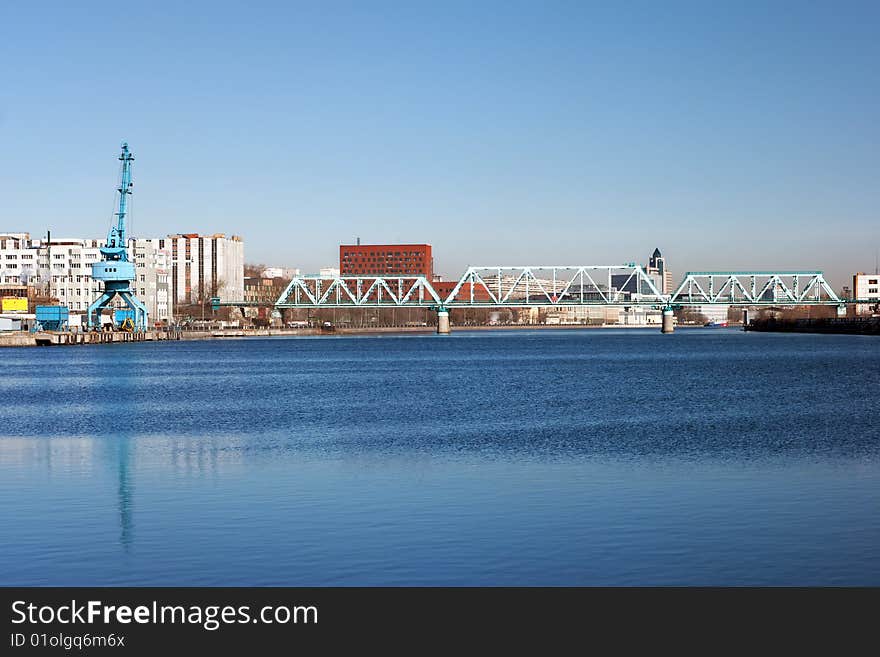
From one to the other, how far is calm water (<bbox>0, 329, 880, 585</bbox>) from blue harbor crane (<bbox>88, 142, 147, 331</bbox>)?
98.8 metres

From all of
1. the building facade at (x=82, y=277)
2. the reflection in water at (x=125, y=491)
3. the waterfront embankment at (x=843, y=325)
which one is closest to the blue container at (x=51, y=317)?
the building facade at (x=82, y=277)

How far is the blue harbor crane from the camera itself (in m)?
139

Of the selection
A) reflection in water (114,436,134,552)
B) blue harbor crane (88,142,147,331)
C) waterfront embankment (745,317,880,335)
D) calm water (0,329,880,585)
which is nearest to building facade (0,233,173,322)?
blue harbor crane (88,142,147,331)

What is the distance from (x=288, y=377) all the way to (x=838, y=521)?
4863 centimetres

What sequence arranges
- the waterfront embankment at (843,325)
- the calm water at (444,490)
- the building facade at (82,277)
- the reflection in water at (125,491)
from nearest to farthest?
the calm water at (444,490) → the reflection in water at (125,491) → the waterfront embankment at (843,325) → the building facade at (82,277)

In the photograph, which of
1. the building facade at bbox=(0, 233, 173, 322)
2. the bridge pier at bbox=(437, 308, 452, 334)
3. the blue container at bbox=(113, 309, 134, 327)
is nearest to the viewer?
the blue container at bbox=(113, 309, 134, 327)

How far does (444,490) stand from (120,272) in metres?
124

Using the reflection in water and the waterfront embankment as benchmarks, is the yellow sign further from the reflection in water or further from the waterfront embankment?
the reflection in water

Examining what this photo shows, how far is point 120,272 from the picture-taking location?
138 m

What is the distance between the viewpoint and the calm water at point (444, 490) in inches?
554

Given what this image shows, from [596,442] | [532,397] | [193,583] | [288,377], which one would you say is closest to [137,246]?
[288,377]

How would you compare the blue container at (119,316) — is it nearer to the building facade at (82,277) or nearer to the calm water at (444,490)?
the building facade at (82,277)

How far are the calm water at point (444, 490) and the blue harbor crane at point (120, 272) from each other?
324 ft

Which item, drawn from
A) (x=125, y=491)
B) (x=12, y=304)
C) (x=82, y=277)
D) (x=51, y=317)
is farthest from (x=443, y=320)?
(x=125, y=491)
